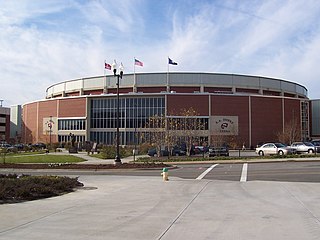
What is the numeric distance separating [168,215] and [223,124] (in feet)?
233

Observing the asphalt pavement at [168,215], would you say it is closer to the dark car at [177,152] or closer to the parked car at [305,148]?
the parked car at [305,148]

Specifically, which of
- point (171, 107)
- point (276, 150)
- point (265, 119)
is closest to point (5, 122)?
point (171, 107)

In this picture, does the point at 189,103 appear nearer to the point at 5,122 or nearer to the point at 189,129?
the point at 189,129

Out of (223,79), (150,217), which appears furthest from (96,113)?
(150,217)

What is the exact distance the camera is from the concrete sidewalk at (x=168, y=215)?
8125 mm

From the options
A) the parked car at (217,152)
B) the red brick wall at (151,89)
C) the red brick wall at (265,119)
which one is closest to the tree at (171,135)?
the parked car at (217,152)

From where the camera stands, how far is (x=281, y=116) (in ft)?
274

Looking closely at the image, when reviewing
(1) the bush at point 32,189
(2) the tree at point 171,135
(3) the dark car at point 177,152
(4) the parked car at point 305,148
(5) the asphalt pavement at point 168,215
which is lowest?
(5) the asphalt pavement at point 168,215

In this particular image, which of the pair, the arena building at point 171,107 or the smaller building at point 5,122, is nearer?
the arena building at point 171,107

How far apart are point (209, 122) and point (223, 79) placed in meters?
13.9

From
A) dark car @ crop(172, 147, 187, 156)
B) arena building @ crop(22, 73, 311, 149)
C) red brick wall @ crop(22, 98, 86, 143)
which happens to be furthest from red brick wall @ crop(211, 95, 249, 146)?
dark car @ crop(172, 147, 187, 156)

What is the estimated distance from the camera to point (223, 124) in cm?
8031

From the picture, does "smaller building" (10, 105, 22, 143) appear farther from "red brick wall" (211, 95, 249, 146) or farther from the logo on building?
"red brick wall" (211, 95, 249, 146)

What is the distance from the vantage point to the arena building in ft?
264
